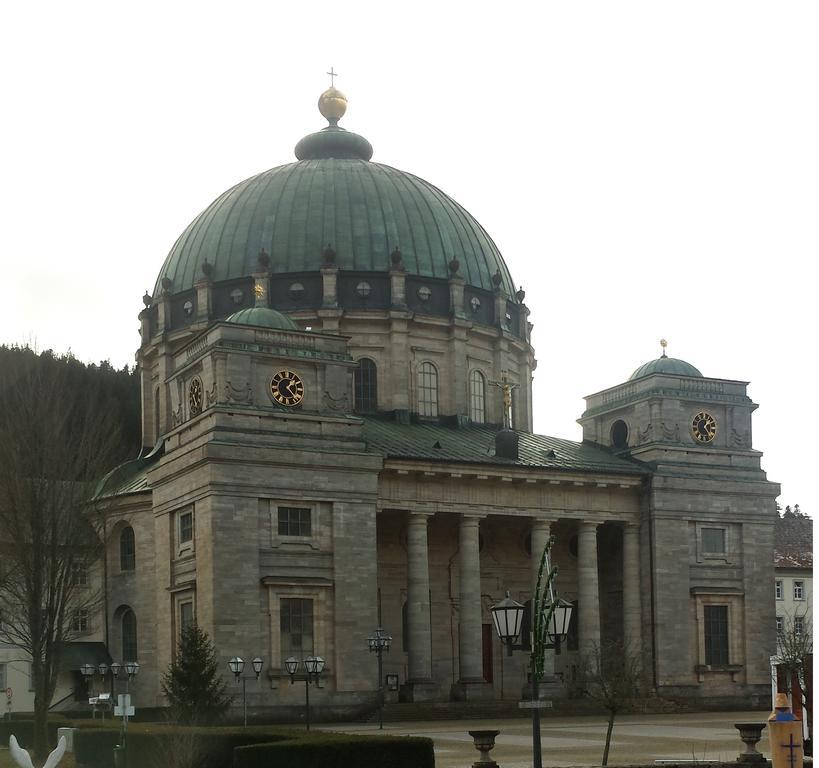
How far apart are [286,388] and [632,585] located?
21143mm

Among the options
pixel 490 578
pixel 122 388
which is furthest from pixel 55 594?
pixel 122 388

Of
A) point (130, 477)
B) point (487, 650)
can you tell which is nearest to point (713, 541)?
point (487, 650)

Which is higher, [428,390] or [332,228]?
[332,228]

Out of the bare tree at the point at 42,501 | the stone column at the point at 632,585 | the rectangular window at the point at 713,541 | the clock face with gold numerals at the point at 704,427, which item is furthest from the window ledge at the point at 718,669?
the bare tree at the point at 42,501

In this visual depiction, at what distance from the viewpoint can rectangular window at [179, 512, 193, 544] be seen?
2510 inches

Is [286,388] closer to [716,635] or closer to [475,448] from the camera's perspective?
[475,448]

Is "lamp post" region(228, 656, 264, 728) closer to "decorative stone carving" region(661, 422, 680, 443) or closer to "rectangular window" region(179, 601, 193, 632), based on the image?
"rectangular window" region(179, 601, 193, 632)

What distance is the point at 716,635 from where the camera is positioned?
73.3 metres

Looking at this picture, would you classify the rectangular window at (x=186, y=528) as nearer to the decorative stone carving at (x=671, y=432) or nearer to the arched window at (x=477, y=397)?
the arched window at (x=477, y=397)

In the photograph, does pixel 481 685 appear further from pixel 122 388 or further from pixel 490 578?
pixel 122 388

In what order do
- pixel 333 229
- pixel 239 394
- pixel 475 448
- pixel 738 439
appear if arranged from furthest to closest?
1. pixel 333 229
2. pixel 738 439
3. pixel 475 448
4. pixel 239 394

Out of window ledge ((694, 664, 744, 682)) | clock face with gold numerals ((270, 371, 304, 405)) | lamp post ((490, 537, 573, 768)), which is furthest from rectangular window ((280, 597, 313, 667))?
lamp post ((490, 537, 573, 768))

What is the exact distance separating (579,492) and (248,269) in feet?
70.7

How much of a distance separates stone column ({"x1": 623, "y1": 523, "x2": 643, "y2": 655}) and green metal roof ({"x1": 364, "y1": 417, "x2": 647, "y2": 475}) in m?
3.18
